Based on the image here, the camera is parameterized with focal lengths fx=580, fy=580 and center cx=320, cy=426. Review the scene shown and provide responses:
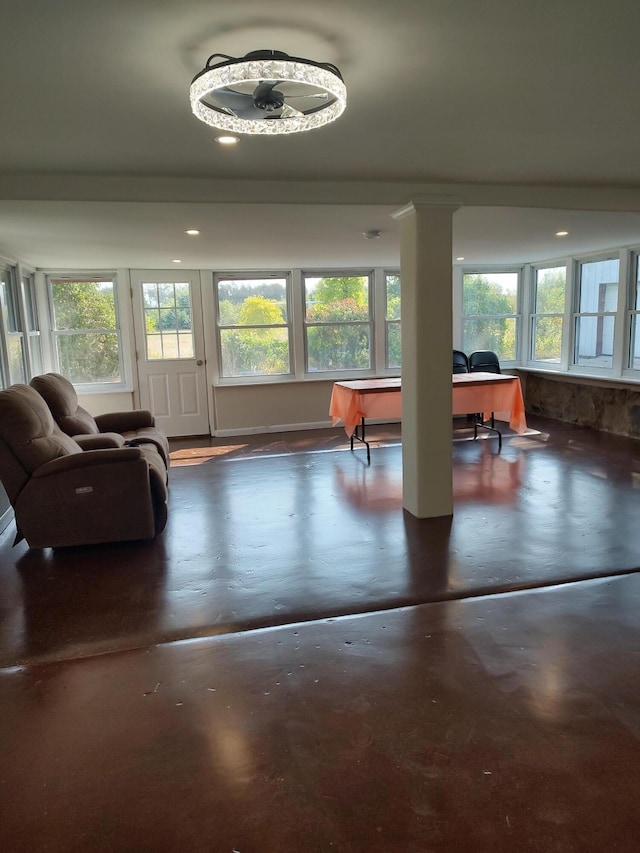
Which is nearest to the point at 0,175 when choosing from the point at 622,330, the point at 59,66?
the point at 59,66

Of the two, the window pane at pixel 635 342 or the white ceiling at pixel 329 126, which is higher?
the white ceiling at pixel 329 126

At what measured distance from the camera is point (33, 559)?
3623mm

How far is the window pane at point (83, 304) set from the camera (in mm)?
7012

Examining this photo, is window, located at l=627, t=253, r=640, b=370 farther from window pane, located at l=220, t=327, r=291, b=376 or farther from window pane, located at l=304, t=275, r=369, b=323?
window pane, located at l=220, t=327, r=291, b=376

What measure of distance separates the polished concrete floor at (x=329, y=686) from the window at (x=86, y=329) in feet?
11.6

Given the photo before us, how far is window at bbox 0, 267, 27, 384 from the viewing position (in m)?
5.36

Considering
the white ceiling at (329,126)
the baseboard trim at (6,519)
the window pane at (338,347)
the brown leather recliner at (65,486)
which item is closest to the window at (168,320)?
the window pane at (338,347)

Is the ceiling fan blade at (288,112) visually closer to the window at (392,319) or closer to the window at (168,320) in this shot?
the window at (168,320)

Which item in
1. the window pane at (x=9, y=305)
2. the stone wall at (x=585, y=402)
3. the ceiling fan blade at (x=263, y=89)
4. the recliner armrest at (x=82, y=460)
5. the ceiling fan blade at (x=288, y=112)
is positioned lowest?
the stone wall at (x=585, y=402)

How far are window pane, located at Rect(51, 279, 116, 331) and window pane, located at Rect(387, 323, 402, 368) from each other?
145 inches

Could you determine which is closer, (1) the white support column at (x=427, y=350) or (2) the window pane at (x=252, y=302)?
(1) the white support column at (x=427, y=350)

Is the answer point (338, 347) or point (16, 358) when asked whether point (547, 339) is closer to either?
point (338, 347)

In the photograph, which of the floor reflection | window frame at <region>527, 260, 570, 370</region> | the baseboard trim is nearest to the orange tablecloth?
the floor reflection

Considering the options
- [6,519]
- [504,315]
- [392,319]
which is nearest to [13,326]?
[6,519]
